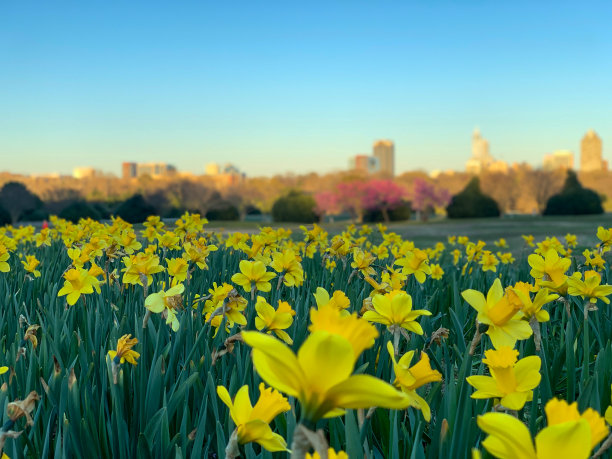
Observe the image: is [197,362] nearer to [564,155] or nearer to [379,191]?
[379,191]

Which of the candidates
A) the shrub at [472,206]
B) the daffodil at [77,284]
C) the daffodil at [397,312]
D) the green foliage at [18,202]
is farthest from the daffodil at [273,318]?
the shrub at [472,206]

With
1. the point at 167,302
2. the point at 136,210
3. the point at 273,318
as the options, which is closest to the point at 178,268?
the point at 167,302

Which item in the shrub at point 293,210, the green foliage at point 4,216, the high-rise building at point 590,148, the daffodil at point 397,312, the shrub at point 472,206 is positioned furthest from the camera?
the high-rise building at point 590,148

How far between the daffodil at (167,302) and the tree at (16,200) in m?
29.8

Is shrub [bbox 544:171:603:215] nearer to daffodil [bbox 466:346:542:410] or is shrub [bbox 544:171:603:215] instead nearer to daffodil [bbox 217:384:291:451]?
daffodil [bbox 466:346:542:410]

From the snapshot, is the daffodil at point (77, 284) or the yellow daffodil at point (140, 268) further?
the yellow daffodil at point (140, 268)

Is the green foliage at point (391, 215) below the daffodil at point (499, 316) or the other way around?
the other way around

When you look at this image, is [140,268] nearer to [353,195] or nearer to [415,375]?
[415,375]

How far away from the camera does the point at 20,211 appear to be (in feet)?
92.6

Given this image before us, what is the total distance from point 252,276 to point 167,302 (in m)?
0.59

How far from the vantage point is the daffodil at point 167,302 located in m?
1.86

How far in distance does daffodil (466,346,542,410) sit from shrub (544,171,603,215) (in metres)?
36.5

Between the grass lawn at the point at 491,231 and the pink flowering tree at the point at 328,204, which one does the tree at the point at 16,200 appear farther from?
the pink flowering tree at the point at 328,204

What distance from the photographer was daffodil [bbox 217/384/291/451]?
0.88 meters
